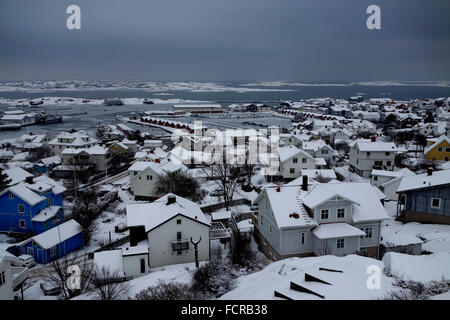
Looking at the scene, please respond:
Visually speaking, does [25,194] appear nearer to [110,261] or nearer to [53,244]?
[53,244]

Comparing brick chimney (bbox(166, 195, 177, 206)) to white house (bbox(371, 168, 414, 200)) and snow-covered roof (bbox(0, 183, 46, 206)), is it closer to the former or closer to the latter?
snow-covered roof (bbox(0, 183, 46, 206))

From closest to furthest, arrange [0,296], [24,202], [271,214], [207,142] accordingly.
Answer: [0,296]
[271,214]
[24,202]
[207,142]

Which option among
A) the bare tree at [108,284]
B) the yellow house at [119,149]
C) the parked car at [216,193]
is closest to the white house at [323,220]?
the bare tree at [108,284]

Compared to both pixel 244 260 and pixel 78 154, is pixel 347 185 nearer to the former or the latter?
pixel 244 260

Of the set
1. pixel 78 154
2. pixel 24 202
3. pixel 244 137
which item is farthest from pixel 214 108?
pixel 24 202

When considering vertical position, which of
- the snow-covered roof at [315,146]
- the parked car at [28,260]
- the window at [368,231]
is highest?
the snow-covered roof at [315,146]

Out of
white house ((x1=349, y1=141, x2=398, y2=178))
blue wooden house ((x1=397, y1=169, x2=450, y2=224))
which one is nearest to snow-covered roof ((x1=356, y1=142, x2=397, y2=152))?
white house ((x1=349, y1=141, x2=398, y2=178))

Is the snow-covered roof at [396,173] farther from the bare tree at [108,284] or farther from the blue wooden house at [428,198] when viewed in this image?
the bare tree at [108,284]
